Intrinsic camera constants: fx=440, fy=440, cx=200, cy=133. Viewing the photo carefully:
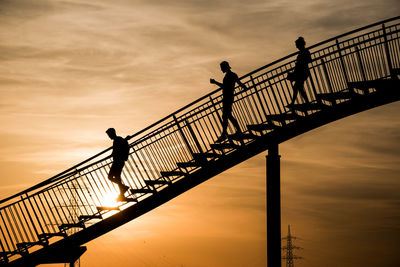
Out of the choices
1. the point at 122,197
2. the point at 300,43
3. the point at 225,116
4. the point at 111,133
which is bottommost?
the point at 122,197

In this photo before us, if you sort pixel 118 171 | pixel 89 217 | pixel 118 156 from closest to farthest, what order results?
pixel 118 156
pixel 118 171
pixel 89 217

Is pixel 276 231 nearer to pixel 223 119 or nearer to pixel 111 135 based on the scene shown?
pixel 223 119

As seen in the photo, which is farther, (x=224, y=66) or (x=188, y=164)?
(x=188, y=164)

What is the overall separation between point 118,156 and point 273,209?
4.43 meters

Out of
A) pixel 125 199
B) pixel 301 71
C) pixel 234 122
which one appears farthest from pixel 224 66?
pixel 125 199

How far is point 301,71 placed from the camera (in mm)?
12523

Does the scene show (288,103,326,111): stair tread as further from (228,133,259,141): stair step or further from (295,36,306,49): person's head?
(295,36,306,49): person's head

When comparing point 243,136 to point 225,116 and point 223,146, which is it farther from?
point 225,116

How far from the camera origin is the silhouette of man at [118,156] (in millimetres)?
12016

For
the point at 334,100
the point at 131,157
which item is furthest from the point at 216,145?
the point at 334,100

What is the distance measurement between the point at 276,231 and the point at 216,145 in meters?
2.93

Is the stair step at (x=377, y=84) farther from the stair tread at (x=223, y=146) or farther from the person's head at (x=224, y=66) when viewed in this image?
the stair tread at (x=223, y=146)

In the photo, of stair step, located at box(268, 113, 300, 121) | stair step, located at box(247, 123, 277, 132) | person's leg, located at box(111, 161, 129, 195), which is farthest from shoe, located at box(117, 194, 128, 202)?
stair step, located at box(268, 113, 300, 121)

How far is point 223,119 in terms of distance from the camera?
41.4 feet
